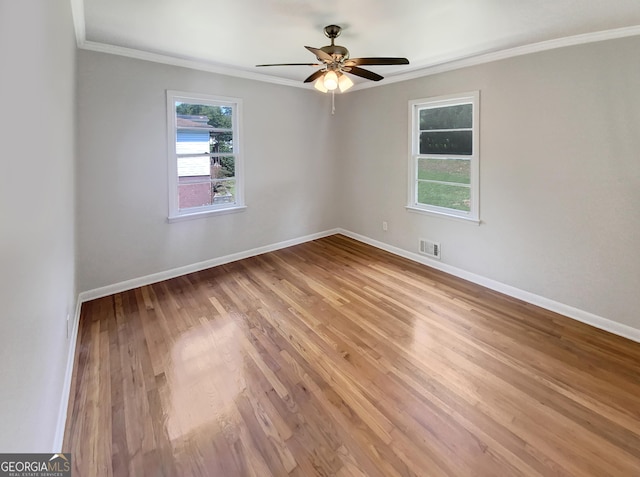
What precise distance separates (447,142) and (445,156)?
181 mm

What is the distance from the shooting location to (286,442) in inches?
68.7

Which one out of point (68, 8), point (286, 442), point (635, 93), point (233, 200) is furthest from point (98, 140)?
point (635, 93)

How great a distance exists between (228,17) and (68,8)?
1107 millimetres

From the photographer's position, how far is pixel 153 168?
363 cm

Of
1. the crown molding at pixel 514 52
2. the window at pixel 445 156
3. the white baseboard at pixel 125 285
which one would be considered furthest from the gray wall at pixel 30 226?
the window at pixel 445 156

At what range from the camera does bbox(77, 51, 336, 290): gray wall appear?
324 cm

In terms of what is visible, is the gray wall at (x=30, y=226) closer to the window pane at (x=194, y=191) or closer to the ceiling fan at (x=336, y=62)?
the ceiling fan at (x=336, y=62)

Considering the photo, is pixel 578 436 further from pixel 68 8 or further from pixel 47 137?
pixel 68 8

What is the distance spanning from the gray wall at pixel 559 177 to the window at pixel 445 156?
4.4 inches

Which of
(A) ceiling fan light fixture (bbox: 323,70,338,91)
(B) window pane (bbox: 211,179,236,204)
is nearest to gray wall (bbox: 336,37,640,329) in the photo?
(A) ceiling fan light fixture (bbox: 323,70,338,91)

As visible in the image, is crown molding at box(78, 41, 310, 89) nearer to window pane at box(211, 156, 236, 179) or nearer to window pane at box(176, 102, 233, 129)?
window pane at box(176, 102, 233, 129)

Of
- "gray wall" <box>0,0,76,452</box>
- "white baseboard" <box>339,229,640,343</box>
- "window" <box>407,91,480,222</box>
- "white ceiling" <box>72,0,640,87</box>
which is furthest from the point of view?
"window" <box>407,91,480,222</box>

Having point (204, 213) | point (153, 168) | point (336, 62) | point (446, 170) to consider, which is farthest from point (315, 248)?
point (336, 62)

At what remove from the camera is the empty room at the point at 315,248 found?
1.62 metres
